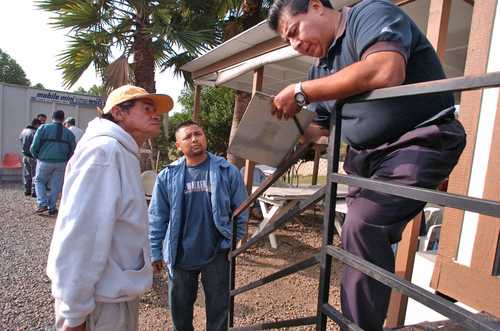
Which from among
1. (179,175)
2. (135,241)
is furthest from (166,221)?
(135,241)

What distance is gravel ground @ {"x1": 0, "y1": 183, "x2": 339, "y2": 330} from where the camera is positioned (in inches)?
124

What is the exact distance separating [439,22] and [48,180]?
6.93m

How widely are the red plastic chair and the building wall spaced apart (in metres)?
0.15

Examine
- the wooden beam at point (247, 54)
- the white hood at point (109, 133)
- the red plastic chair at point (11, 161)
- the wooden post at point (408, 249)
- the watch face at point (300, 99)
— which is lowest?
the red plastic chair at point (11, 161)

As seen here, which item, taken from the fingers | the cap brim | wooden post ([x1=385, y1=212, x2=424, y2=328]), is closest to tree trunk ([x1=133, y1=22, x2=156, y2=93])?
the cap brim

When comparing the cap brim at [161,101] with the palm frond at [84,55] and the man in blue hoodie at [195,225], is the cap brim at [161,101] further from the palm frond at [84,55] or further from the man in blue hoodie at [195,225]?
the palm frond at [84,55]

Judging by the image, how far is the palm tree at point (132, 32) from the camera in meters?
6.22

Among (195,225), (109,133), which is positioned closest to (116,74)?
(195,225)

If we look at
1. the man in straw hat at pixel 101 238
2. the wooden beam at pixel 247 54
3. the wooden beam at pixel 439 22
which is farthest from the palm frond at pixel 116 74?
the wooden beam at pixel 439 22

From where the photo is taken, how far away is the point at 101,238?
50.4 inches

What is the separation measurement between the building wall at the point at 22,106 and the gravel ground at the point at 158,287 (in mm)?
5480

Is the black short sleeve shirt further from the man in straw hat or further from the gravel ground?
the gravel ground

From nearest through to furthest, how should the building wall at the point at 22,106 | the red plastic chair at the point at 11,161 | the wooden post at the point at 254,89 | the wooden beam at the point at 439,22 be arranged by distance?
1. the wooden beam at the point at 439,22
2. the wooden post at the point at 254,89
3. the building wall at the point at 22,106
4. the red plastic chair at the point at 11,161

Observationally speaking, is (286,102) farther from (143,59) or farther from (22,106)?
(22,106)
